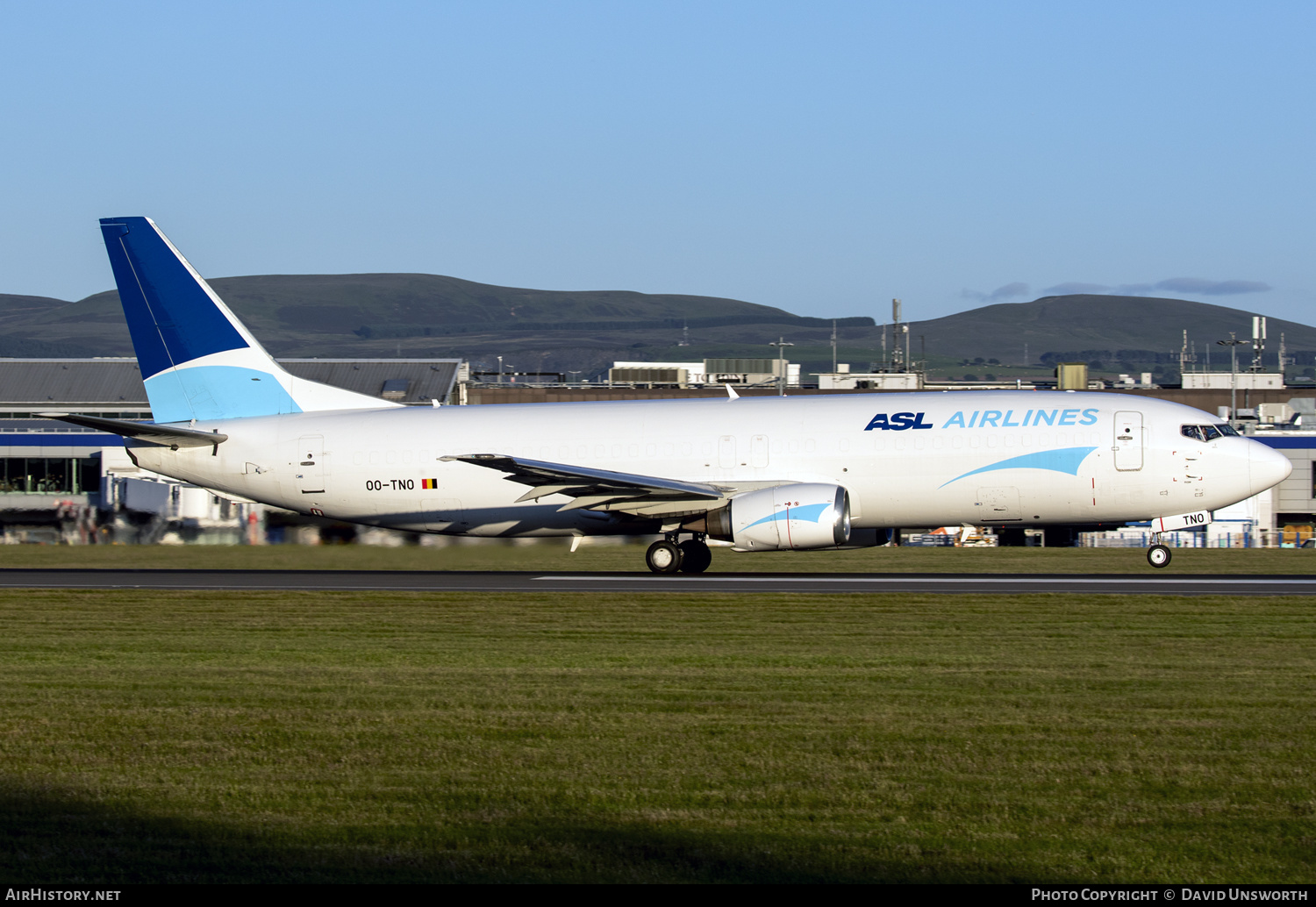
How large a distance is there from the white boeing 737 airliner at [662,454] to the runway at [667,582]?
1268 millimetres

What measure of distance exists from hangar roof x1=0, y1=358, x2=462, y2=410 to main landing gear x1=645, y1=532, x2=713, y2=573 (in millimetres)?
52238

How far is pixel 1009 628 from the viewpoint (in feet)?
66.7

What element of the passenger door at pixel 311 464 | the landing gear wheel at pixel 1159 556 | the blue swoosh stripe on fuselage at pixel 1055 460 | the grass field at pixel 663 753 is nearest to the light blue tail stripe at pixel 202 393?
the passenger door at pixel 311 464

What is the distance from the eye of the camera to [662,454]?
106 ft

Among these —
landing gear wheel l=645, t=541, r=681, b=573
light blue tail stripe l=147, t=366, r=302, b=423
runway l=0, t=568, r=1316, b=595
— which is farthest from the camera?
light blue tail stripe l=147, t=366, r=302, b=423

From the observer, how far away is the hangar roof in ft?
279

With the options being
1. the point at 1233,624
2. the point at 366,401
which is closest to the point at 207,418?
the point at 366,401

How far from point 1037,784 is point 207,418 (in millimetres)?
28028

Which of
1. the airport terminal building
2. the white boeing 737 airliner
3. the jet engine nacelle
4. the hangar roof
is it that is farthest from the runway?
the hangar roof

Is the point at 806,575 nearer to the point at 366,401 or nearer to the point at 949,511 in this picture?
the point at 949,511

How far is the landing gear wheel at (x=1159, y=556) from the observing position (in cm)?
3231

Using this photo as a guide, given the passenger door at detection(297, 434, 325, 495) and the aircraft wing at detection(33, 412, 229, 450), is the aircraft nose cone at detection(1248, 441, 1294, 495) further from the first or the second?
the aircraft wing at detection(33, 412, 229, 450)

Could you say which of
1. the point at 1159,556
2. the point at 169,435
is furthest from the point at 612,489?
the point at 1159,556

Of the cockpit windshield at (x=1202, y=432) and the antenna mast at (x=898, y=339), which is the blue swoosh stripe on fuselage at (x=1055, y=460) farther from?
the antenna mast at (x=898, y=339)
